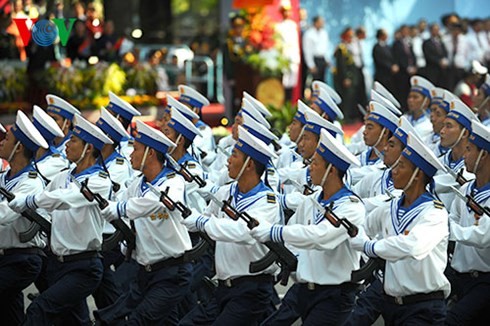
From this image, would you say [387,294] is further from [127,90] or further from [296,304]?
[127,90]

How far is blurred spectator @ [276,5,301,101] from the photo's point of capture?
74.7ft

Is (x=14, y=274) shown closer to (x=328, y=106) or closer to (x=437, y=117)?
(x=328, y=106)

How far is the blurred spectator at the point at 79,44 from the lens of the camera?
67.9ft

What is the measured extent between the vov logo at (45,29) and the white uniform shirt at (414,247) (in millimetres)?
5995

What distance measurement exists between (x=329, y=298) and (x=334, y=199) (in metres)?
0.68

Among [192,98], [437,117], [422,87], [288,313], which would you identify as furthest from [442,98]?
[288,313]

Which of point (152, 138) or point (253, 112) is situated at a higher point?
point (152, 138)

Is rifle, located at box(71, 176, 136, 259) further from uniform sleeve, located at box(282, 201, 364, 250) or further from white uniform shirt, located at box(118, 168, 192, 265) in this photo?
uniform sleeve, located at box(282, 201, 364, 250)

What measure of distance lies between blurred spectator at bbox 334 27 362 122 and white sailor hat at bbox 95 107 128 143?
13768 millimetres

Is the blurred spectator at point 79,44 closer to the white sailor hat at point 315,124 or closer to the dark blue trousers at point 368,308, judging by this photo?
the white sailor hat at point 315,124

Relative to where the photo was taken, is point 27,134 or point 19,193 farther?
point 27,134

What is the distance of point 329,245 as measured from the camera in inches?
348

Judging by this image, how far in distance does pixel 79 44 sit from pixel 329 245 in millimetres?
12599

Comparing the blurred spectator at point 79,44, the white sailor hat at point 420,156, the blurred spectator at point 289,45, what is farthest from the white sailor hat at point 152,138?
the blurred spectator at point 289,45
